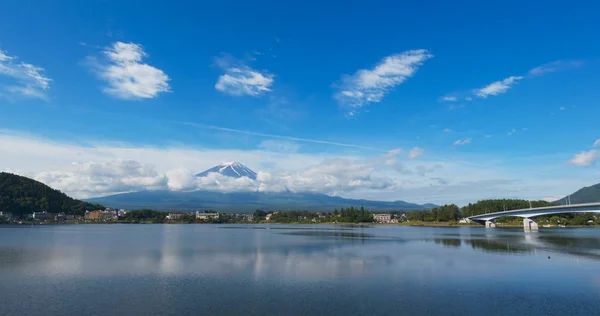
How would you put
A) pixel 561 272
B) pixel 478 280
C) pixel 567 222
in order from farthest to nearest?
pixel 567 222 < pixel 561 272 < pixel 478 280

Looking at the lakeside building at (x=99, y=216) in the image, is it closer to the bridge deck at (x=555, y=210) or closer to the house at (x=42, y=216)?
the house at (x=42, y=216)

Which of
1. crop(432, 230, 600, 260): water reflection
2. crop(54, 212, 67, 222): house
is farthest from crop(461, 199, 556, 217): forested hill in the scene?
crop(54, 212, 67, 222): house

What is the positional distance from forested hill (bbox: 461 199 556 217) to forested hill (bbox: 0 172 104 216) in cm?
16338

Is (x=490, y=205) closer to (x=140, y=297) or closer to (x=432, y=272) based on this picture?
(x=432, y=272)

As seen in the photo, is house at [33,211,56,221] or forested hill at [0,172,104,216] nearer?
house at [33,211,56,221]

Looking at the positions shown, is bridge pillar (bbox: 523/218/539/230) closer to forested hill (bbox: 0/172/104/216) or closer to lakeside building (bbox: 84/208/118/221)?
lakeside building (bbox: 84/208/118/221)

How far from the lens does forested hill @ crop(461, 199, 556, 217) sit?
5448 inches

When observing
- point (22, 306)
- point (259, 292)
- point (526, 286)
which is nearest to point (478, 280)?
point (526, 286)

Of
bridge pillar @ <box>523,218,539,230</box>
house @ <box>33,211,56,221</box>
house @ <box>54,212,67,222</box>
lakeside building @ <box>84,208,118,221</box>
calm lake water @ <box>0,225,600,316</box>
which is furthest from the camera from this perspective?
lakeside building @ <box>84,208,118,221</box>

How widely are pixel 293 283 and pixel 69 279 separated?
42.9ft

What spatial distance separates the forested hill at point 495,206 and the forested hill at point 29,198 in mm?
163380

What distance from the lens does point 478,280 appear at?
2348 cm

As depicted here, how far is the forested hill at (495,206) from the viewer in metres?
138

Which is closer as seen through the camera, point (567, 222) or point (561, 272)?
point (561, 272)
